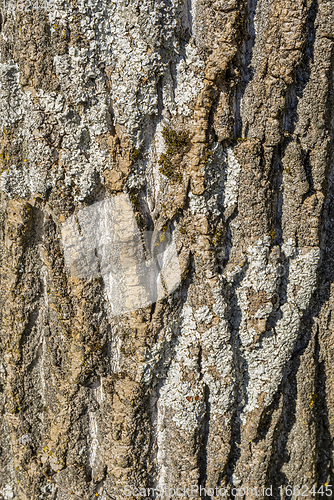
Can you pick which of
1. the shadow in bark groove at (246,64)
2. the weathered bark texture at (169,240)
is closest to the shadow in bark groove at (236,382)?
the weathered bark texture at (169,240)

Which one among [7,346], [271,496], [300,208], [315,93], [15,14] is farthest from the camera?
[271,496]

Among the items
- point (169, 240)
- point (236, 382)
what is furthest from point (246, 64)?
point (236, 382)

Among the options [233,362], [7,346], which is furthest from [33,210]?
[233,362]

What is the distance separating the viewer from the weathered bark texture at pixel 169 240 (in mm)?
1285

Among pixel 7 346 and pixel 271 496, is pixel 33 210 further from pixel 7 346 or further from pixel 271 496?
pixel 271 496

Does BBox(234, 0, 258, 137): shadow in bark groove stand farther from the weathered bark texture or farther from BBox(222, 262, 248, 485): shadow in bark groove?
BBox(222, 262, 248, 485): shadow in bark groove

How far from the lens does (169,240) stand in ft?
4.80

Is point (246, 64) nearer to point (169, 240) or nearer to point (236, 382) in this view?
point (169, 240)

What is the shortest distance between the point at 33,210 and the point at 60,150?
29 cm

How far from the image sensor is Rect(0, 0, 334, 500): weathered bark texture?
50.6 inches

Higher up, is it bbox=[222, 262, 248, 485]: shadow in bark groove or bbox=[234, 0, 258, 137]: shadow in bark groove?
bbox=[234, 0, 258, 137]: shadow in bark groove

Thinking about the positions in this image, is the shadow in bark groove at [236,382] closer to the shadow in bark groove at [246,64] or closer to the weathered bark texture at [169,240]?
the weathered bark texture at [169,240]

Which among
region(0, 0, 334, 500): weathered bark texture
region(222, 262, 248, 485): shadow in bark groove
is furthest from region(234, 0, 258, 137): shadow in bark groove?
region(222, 262, 248, 485): shadow in bark groove

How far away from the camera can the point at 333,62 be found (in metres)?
1.37
